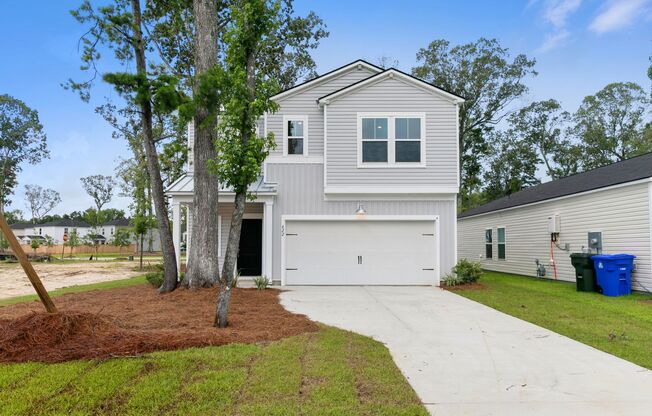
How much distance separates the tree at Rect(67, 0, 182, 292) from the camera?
10328mm

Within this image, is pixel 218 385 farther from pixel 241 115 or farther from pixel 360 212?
pixel 360 212

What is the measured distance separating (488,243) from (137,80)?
17.3 meters

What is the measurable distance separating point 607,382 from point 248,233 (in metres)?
11.6

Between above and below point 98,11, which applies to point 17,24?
below

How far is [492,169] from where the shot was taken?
36.1 metres

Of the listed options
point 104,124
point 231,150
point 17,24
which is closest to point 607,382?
point 231,150

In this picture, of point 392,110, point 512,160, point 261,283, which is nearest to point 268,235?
point 261,283

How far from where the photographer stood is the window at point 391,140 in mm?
13023

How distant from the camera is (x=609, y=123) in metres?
34.1

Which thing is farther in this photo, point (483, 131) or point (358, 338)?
point (483, 131)

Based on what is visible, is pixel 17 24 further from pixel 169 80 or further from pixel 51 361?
pixel 51 361

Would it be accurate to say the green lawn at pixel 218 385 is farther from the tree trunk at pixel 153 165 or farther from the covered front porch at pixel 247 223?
the covered front porch at pixel 247 223

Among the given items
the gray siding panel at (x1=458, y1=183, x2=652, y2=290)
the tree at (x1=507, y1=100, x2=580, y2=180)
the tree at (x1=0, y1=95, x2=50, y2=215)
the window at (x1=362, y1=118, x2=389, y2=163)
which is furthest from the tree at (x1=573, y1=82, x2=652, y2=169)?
A: the tree at (x1=0, y1=95, x2=50, y2=215)

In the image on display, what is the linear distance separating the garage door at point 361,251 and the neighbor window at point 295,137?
7.27 feet
